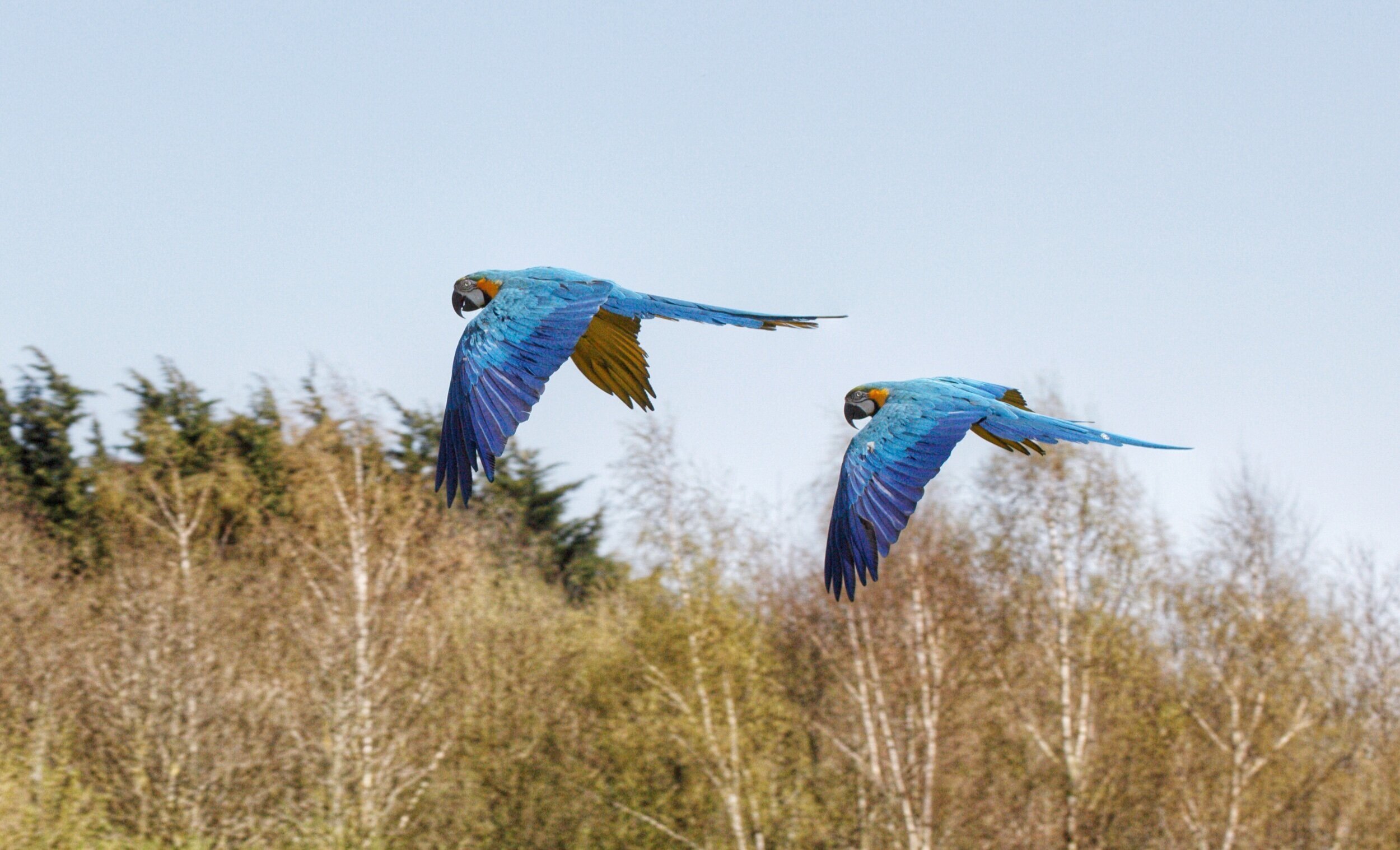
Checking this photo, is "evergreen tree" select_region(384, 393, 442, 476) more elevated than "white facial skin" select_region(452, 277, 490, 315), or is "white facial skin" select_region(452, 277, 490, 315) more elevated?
"evergreen tree" select_region(384, 393, 442, 476)

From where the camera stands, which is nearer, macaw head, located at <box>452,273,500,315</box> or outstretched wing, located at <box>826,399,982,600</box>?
outstretched wing, located at <box>826,399,982,600</box>

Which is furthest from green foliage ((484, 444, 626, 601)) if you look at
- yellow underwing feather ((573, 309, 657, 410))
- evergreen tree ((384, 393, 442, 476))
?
yellow underwing feather ((573, 309, 657, 410))

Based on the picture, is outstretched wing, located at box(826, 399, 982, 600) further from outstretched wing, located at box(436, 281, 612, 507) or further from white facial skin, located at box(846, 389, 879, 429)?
outstretched wing, located at box(436, 281, 612, 507)

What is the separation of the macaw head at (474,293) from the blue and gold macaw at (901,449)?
5.57ft

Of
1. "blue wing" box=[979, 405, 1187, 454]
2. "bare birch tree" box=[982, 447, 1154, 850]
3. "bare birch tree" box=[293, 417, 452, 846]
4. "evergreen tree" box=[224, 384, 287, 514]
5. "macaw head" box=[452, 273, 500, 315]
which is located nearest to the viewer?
"blue wing" box=[979, 405, 1187, 454]

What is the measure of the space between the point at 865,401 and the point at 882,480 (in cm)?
56

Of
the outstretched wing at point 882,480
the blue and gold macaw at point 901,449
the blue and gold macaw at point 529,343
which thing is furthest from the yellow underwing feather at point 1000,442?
the blue and gold macaw at point 529,343

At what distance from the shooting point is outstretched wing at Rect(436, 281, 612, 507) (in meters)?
6.25

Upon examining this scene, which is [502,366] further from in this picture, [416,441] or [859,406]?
[416,441]

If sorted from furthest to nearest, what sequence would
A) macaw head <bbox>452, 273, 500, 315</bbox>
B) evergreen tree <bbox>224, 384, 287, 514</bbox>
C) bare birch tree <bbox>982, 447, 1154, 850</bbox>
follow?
1. evergreen tree <bbox>224, 384, 287, 514</bbox>
2. bare birch tree <bbox>982, 447, 1154, 850</bbox>
3. macaw head <bbox>452, 273, 500, 315</bbox>

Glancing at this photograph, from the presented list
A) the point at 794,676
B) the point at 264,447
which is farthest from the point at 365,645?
the point at 264,447

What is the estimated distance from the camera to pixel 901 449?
6.22 m

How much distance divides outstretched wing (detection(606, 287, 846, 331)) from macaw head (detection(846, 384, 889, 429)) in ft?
1.76

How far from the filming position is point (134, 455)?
33.4 m
